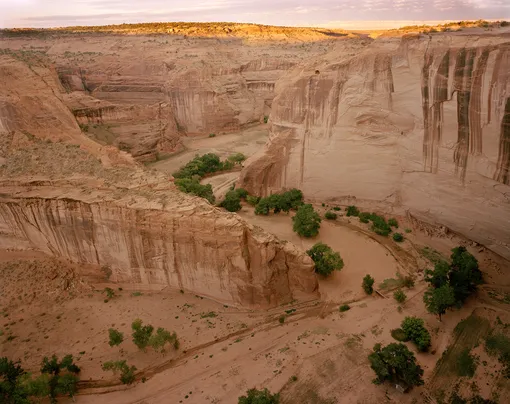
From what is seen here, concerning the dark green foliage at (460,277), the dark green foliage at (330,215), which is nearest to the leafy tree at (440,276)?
the dark green foliage at (460,277)

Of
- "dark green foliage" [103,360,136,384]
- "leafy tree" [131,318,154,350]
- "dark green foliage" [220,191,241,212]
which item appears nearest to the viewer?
"dark green foliage" [103,360,136,384]

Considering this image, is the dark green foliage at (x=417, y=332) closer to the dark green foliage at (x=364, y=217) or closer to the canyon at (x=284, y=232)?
the canyon at (x=284, y=232)

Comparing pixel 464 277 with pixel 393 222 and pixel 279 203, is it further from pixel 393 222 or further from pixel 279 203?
pixel 279 203

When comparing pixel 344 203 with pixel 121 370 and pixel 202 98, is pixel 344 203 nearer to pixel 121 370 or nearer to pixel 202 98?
pixel 121 370

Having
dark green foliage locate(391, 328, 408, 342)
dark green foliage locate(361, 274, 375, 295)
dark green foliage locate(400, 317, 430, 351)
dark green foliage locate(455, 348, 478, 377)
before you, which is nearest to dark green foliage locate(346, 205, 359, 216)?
dark green foliage locate(361, 274, 375, 295)

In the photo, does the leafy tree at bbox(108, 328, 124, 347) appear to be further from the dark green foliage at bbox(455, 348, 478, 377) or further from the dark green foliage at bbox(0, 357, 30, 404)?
the dark green foliage at bbox(455, 348, 478, 377)

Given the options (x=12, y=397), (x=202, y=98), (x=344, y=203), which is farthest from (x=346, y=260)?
(x=202, y=98)
